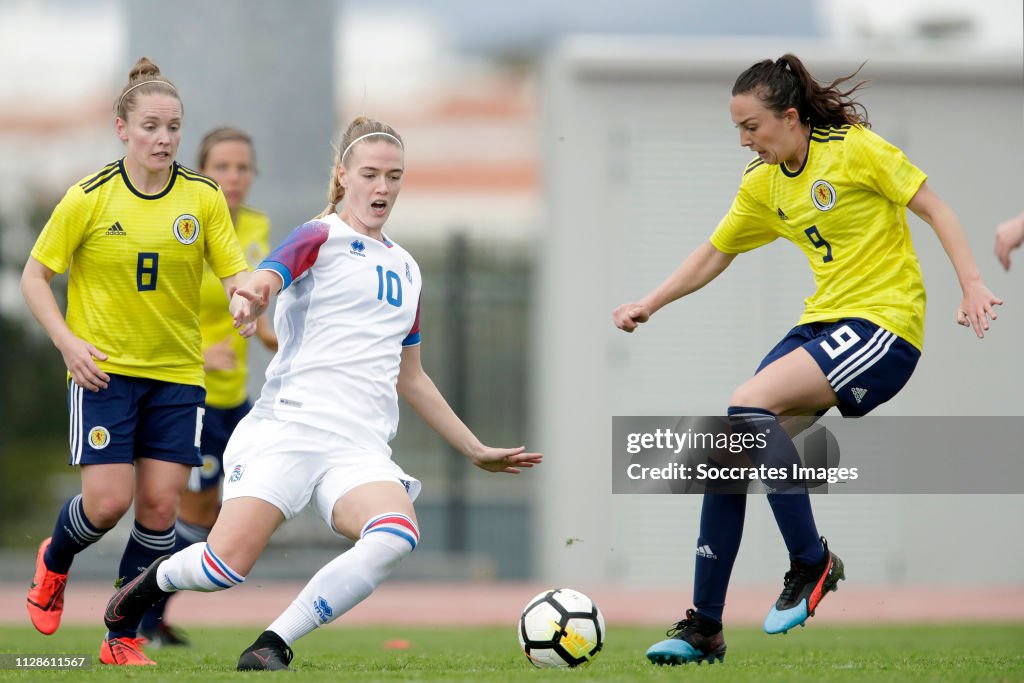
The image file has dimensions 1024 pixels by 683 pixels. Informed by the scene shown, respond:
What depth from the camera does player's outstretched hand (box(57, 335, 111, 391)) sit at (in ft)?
15.0

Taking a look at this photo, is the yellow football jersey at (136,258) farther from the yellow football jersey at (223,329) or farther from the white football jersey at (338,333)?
the yellow football jersey at (223,329)

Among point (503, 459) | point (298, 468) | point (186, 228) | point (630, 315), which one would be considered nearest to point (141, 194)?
point (186, 228)

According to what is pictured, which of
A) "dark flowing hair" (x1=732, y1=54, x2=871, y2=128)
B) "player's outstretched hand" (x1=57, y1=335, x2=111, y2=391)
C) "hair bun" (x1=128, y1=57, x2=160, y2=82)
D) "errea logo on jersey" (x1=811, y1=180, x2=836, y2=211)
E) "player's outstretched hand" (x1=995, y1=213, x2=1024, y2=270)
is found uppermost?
"hair bun" (x1=128, y1=57, x2=160, y2=82)

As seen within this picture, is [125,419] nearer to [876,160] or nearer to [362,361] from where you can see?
[362,361]

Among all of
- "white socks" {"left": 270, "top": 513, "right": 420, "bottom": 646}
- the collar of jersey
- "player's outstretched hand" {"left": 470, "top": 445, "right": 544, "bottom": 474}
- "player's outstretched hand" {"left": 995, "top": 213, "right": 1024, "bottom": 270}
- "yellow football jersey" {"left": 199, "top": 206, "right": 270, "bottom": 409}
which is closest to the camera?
"player's outstretched hand" {"left": 995, "top": 213, "right": 1024, "bottom": 270}

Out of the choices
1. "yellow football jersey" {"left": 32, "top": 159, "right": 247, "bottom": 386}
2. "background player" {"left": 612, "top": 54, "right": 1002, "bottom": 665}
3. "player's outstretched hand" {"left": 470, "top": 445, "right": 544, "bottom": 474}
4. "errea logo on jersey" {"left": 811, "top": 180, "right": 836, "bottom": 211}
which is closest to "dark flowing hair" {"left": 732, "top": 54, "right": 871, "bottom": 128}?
"background player" {"left": 612, "top": 54, "right": 1002, "bottom": 665}

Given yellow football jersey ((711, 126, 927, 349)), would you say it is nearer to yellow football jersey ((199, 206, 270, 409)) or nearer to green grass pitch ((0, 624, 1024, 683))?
green grass pitch ((0, 624, 1024, 683))

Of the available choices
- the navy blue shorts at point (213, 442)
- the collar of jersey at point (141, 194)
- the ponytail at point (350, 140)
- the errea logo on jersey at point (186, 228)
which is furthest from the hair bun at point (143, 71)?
the navy blue shorts at point (213, 442)

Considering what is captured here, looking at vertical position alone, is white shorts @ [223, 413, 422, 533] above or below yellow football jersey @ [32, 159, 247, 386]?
below

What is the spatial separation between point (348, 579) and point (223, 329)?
247 centimetres

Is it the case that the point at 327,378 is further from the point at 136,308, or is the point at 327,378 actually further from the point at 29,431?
the point at 29,431

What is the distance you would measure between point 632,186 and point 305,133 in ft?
11.0

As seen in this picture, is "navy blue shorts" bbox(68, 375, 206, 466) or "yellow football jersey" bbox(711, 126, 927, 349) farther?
"navy blue shorts" bbox(68, 375, 206, 466)

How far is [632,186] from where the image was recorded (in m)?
12.8
